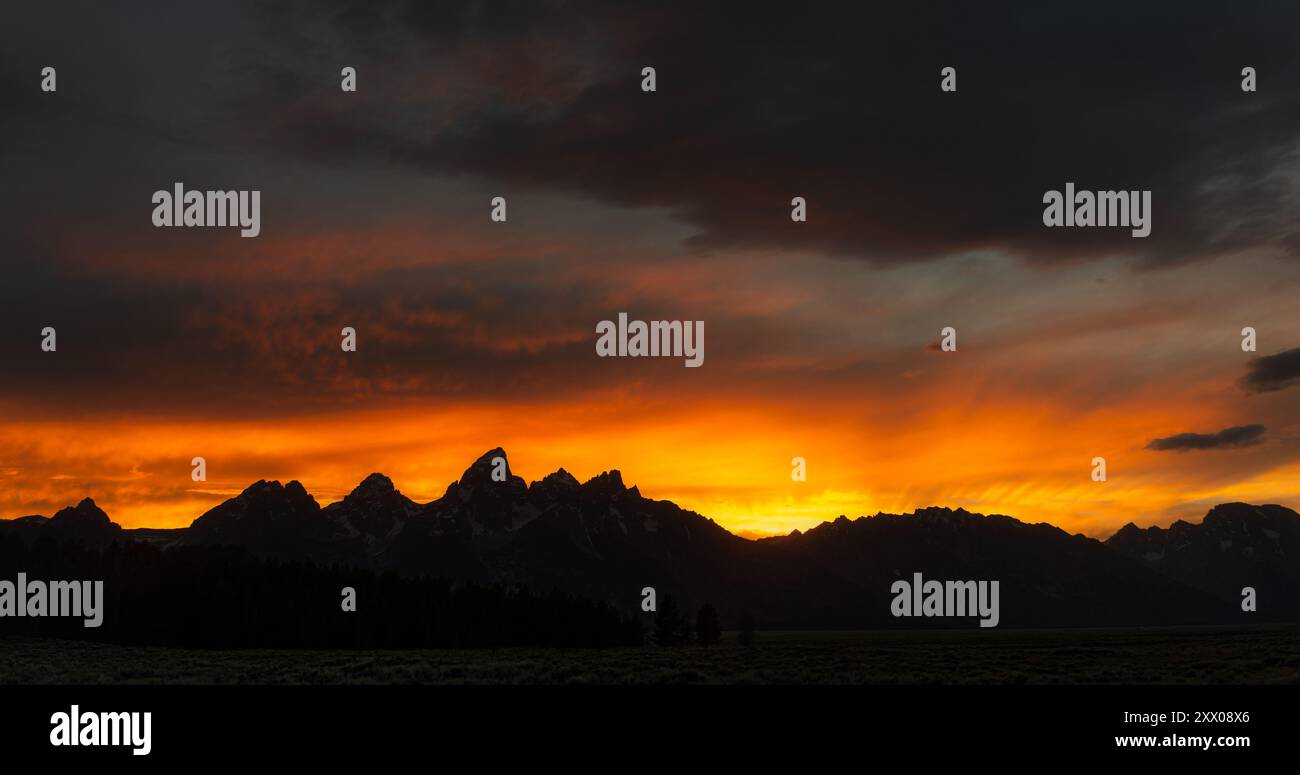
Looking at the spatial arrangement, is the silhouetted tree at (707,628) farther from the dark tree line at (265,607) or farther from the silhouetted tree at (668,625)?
the dark tree line at (265,607)

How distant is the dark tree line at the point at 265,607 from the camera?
477 feet

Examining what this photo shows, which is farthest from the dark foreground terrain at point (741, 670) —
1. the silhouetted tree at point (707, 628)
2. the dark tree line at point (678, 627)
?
the silhouetted tree at point (707, 628)

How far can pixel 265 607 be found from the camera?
490 feet

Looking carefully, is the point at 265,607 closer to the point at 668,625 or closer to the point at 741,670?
the point at 668,625

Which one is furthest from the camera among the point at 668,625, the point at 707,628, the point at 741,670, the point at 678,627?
the point at 678,627

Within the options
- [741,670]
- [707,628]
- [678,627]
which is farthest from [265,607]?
[741,670]

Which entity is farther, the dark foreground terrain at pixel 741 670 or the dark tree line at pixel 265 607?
the dark tree line at pixel 265 607

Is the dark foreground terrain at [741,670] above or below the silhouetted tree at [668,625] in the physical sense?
above

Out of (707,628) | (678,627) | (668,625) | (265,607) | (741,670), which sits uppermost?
(741,670)

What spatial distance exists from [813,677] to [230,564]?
465 ft

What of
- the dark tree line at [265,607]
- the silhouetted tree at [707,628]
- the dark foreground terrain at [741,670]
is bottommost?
the silhouetted tree at [707,628]
